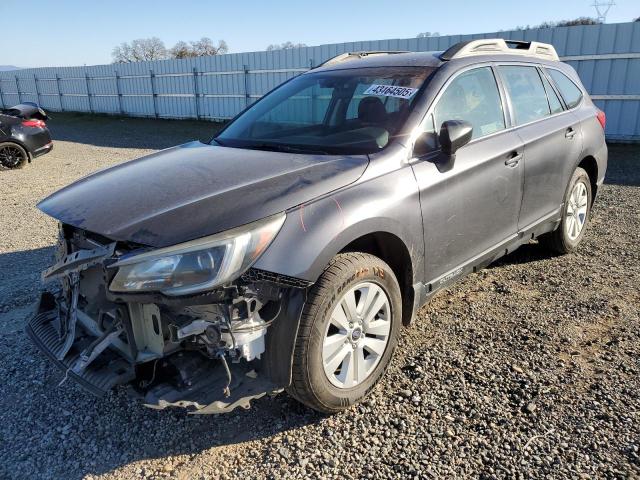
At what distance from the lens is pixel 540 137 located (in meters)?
4.05

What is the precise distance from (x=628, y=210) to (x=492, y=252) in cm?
411

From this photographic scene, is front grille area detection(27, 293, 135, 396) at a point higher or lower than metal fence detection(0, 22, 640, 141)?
lower

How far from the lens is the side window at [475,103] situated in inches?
130

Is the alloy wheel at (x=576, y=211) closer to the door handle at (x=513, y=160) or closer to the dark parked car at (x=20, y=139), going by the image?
the door handle at (x=513, y=160)

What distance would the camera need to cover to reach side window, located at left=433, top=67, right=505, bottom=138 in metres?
3.31

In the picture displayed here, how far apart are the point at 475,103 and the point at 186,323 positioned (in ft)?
8.17

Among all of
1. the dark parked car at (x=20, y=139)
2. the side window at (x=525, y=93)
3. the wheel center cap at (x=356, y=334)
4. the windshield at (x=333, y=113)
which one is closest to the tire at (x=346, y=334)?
the wheel center cap at (x=356, y=334)

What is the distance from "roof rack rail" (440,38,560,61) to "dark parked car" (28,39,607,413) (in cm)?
3

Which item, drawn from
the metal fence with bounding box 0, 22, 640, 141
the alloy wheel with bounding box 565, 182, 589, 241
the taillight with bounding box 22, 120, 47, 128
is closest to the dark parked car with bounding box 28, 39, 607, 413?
the alloy wheel with bounding box 565, 182, 589, 241

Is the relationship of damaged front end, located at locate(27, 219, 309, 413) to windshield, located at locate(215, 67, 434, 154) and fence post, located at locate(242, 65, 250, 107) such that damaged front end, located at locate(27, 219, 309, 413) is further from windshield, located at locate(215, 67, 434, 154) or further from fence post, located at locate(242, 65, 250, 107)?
fence post, located at locate(242, 65, 250, 107)

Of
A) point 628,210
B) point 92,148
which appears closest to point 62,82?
point 92,148

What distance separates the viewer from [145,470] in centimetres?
246

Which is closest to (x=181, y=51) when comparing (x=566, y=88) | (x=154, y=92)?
(x=154, y=92)

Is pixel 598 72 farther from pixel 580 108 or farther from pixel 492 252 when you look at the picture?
pixel 492 252
